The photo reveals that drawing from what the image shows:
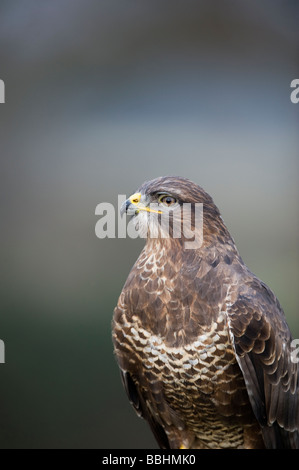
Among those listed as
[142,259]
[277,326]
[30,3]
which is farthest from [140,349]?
[30,3]

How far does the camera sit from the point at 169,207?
1.09 m

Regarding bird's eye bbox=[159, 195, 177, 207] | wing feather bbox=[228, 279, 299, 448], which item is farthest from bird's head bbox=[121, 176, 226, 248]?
wing feather bbox=[228, 279, 299, 448]

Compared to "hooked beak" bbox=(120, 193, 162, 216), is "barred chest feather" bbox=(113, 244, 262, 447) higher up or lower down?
lower down

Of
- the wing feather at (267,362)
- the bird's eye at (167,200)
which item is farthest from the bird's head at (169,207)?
the wing feather at (267,362)

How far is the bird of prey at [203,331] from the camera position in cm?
109

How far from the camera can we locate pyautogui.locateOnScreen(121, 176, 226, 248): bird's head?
108 cm

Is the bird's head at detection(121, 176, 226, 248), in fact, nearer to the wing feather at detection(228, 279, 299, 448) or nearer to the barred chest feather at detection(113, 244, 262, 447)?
the barred chest feather at detection(113, 244, 262, 447)

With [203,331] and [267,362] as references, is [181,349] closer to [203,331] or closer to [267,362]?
[203,331]

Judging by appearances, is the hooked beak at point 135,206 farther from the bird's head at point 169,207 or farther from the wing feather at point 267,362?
the wing feather at point 267,362

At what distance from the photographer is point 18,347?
1.66 meters

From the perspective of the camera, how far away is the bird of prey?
109cm

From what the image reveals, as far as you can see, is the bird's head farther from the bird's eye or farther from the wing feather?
the wing feather

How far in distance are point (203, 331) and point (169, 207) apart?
0.86 ft
